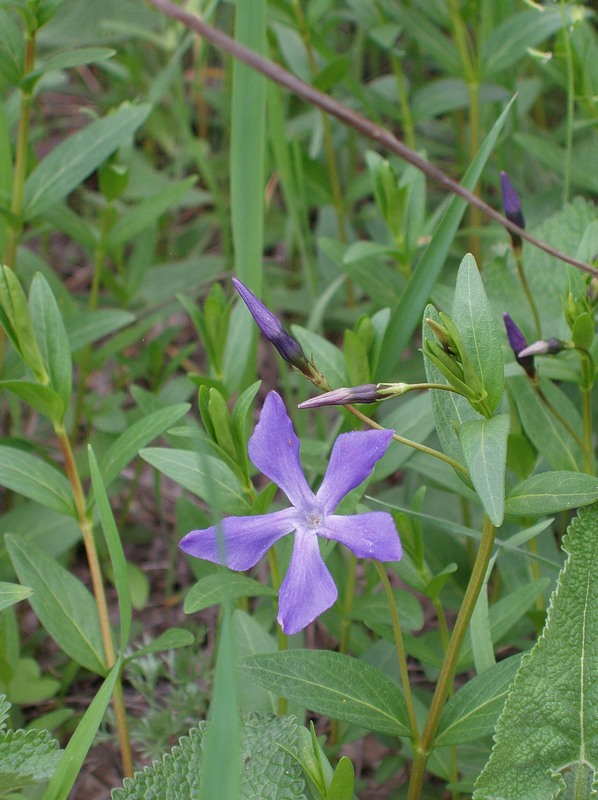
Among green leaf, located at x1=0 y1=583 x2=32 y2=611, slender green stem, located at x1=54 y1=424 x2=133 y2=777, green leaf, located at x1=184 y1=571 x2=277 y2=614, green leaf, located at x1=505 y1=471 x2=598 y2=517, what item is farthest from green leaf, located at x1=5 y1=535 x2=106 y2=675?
green leaf, located at x1=505 y1=471 x2=598 y2=517

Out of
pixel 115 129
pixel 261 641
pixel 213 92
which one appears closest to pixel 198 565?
pixel 261 641

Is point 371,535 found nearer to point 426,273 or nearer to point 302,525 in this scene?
point 302,525

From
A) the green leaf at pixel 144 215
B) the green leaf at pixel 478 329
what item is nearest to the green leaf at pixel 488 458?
the green leaf at pixel 478 329

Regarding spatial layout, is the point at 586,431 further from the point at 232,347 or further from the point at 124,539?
the point at 124,539

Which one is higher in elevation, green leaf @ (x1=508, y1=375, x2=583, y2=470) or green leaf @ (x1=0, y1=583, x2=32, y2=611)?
green leaf @ (x1=508, y1=375, x2=583, y2=470)

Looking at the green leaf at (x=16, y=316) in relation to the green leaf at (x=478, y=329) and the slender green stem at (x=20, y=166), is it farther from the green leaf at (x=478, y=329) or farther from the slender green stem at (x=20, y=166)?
the green leaf at (x=478, y=329)

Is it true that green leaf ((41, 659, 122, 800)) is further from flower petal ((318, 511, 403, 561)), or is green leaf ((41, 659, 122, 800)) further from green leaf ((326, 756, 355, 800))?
flower petal ((318, 511, 403, 561))
